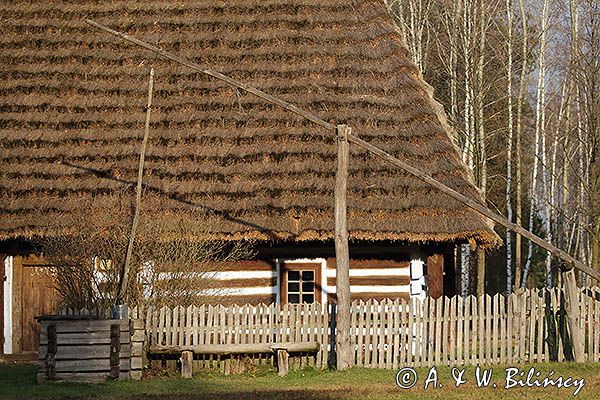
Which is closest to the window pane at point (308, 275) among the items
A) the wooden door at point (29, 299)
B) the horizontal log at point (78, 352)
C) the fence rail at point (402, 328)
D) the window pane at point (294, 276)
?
the window pane at point (294, 276)

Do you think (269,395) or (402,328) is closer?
(269,395)

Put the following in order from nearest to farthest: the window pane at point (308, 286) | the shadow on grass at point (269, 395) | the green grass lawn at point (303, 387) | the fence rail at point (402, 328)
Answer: the shadow on grass at point (269, 395), the green grass lawn at point (303, 387), the fence rail at point (402, 328), the window pane at point (308, 286)

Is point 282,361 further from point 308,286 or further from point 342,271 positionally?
point 308,286

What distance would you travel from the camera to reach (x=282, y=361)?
16500mm

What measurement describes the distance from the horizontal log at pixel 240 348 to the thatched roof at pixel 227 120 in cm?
239

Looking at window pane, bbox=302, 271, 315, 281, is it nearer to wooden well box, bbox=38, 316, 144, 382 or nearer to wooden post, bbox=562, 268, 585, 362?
wooden post, bbox=562, 268, 585, 362

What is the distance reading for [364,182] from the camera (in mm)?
19000

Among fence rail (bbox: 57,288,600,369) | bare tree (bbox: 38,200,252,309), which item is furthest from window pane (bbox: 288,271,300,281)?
fence rail (bbox: 57,288,600,369)

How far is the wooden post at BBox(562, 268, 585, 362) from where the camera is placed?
1698 cm

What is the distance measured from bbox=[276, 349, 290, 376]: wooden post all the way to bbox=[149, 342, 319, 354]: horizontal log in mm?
65

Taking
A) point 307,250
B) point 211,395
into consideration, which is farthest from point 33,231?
point 211,395

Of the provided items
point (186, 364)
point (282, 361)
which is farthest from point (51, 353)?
point (282, 361)

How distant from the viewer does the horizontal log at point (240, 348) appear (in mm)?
16547

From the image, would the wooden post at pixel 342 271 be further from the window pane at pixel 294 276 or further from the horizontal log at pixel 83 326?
the horizontal log at pixel 83 326
